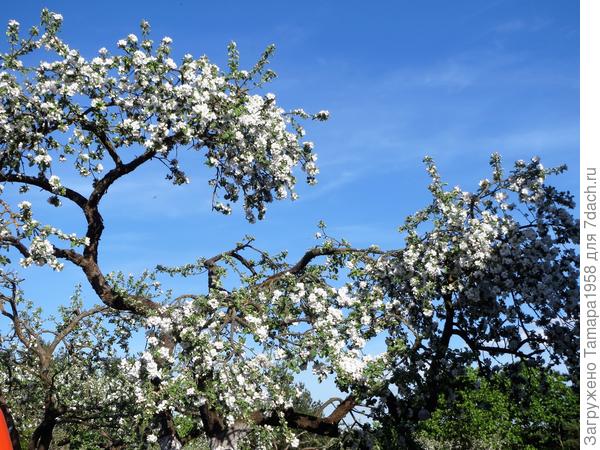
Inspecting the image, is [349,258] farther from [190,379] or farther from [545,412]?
[545,412]

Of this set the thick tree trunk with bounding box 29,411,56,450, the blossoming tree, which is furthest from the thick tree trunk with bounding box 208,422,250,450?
the thick tree trunk with bounding box 29,411,56,450

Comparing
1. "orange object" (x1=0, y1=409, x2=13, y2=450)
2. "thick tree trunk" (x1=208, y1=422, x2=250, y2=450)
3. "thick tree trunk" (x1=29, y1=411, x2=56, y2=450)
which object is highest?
"thick tree trunk" (x1=29, y1=411, x2=56, y2=450)

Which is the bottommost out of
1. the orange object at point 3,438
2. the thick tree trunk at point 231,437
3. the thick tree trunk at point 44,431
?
the orange object at point 3,438

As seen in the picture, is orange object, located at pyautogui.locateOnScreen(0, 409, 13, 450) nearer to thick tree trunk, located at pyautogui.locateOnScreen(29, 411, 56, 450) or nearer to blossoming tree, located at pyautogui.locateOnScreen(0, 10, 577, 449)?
blossoming tree, located at pyautogui.locateOnScreen(0, 10, 577, 449)

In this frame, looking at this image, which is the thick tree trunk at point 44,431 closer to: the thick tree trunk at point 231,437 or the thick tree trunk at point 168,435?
the thick tree trunk at point 168,435

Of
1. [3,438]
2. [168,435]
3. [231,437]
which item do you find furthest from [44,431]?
[3,438]

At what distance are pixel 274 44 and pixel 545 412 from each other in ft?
105

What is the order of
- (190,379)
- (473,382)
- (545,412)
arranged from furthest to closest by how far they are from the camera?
1. (545,412)
2. (473,382)
3. (190,379)

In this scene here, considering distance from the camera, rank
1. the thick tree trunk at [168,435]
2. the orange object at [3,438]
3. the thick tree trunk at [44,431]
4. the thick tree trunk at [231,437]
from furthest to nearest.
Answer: the thick tree trunk at [44,431] → the thick tree trunk at [168,435] → the thick tree trunk at [231,437] → the orange object at [3,438]

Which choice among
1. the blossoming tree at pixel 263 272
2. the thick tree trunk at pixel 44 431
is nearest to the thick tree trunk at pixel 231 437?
the blossoming tree at pixel 263 272

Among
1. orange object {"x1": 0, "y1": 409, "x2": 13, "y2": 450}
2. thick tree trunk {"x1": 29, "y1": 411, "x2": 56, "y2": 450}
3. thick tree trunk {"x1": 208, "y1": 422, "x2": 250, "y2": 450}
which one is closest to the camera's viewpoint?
orange object {"x1": 0, "y1": 409, "x2": 13, "y2": 450}

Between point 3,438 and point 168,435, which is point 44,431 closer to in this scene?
point 168,435

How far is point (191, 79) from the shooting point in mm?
13508
